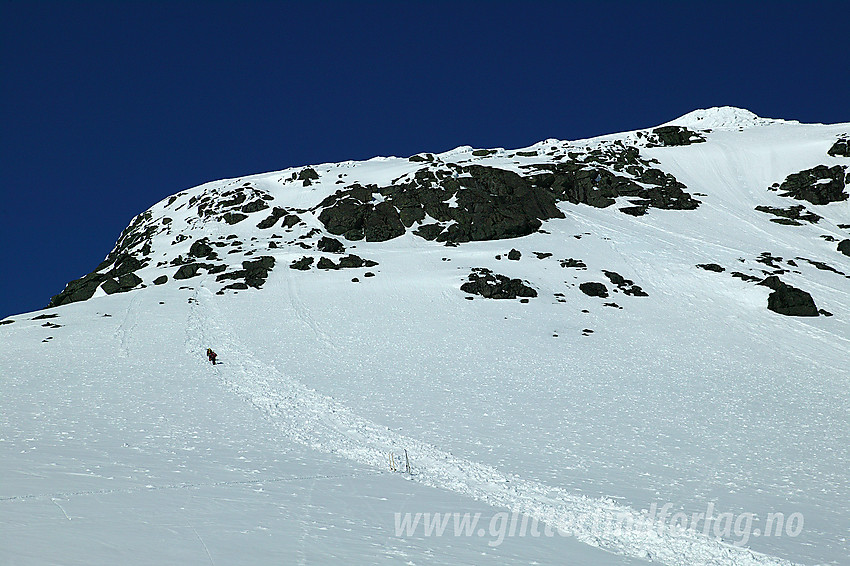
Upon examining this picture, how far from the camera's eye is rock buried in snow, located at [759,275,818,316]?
47.3 metres

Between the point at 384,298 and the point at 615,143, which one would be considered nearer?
the point at 384,298

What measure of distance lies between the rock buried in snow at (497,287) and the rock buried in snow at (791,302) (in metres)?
20.6

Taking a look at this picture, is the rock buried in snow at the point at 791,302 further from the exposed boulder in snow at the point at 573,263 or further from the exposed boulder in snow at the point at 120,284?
the exposed boulder in snow at the point at 120,284

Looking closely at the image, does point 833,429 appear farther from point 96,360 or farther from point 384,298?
point 96,360

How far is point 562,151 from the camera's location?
4560 inches

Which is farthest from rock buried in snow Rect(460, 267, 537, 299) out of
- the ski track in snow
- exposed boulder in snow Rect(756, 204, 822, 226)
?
exposed boulder in snow Rect(756, 204, 822, 226)

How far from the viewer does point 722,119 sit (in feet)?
517

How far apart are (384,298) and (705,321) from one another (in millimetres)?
27938

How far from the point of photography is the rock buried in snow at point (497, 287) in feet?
173

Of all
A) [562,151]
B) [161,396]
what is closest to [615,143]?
[562,151]

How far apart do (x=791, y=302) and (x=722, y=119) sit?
13108 cm

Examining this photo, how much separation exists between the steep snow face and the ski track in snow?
151 meters

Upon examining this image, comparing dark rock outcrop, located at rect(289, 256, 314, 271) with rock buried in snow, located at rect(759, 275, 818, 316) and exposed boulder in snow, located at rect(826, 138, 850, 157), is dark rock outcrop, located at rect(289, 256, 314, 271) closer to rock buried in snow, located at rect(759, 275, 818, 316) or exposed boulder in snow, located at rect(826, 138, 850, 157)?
rock buried in snow, located at rect(759, 275, 818, 316)

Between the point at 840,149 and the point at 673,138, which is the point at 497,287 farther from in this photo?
the point at 673,138
